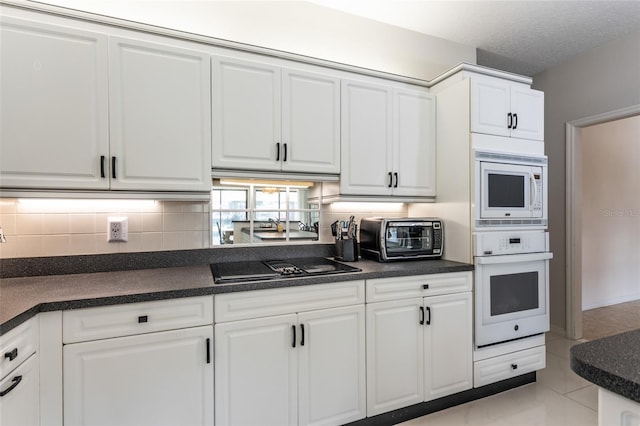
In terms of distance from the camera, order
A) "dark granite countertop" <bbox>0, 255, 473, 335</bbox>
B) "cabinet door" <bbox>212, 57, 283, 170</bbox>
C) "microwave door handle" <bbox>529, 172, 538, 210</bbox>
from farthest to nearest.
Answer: "microwave door handle" <bbox>529, 172, 538, 210</bbox>
"cabinet door" <bbox>212, 57, 283, 170</bbox>
"dark granite countertop" <bbox>0, 255, 473, 335</bbox>

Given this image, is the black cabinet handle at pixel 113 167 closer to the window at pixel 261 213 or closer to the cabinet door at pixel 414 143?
the window at pixel 261 213

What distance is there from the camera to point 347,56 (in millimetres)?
2566

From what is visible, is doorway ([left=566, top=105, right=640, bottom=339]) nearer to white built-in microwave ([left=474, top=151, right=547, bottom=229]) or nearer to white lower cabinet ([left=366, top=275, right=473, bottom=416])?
white built-in microwave ([left=474, top=151, right=547, bottom=229])

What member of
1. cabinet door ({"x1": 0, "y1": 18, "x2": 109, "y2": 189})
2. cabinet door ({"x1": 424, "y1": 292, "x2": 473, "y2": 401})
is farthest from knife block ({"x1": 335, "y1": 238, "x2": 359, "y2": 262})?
cabinet door ({"x1": 0, "y1": 18, "x2": 109, "y2": 189})

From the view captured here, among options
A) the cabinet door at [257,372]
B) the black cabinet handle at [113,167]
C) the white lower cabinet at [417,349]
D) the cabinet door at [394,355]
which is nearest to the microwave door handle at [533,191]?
the white lower cabinet at [417,349]

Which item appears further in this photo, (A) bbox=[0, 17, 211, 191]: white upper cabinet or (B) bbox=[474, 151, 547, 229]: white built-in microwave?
(B) bbox=[474, 151, 547, 229]: white built-in microwave

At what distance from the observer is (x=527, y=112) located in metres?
2.40

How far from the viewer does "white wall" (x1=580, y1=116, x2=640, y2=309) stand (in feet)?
13.5

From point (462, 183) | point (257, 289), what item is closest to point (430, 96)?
point (462, 183)

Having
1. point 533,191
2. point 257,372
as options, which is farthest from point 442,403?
point 533,191

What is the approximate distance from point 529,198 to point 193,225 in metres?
2.31

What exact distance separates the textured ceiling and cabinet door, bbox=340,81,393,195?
2.42 ft

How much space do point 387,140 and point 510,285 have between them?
1.31 metres

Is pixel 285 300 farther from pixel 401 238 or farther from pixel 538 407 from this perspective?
pixel 538 407
